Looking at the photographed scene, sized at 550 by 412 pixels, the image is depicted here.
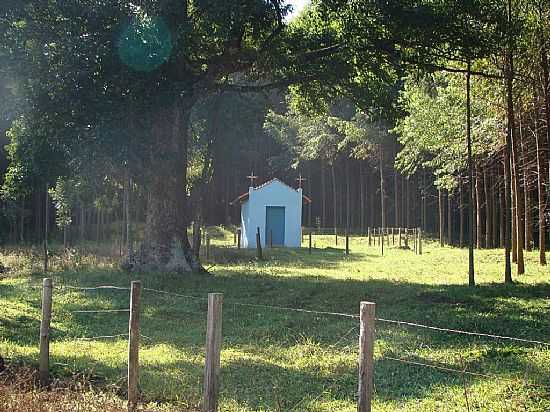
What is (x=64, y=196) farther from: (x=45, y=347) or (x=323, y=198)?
(x=323, y=198)

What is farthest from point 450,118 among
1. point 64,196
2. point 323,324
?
point 64,196

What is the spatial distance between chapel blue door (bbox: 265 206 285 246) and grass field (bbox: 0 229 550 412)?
17.0 m

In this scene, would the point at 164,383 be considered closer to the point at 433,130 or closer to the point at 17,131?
the point at 17,131

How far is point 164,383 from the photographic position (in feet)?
26.7

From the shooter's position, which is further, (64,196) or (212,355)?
(64,196)

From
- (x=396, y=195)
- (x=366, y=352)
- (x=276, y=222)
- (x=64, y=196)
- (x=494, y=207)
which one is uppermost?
(x=396, y=195)

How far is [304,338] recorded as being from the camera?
11.2m

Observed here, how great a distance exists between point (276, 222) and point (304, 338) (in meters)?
27.9

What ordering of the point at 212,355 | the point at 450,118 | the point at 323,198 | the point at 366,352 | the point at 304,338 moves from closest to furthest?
the point at 366,352
the point at 212,355
the point at 304,338
the point at 450,118
the point at 323,198

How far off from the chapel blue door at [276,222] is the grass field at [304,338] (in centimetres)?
1704

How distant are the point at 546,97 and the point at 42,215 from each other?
3269 centimetres

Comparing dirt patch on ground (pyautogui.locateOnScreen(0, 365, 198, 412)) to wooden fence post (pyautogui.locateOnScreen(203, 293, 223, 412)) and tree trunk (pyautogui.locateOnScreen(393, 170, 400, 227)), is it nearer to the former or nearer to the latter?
wooden fence post (pyautogui.locateOnScreen(203, 293, 223, 412))

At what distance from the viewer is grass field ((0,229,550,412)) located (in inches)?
300

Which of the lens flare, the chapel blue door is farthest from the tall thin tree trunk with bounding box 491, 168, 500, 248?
the lens flare
